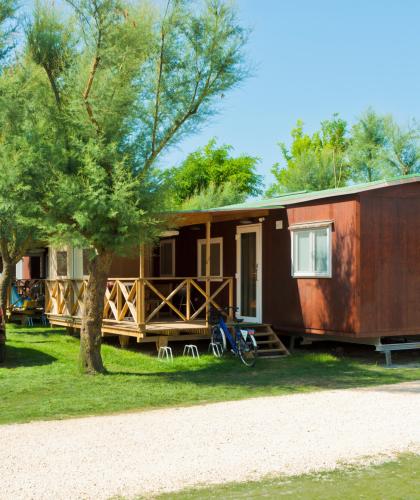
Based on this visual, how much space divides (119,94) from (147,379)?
13.5 ft

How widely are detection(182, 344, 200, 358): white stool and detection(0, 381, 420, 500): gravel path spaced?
13.0 ft

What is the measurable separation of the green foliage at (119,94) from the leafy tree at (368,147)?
79.8 feet

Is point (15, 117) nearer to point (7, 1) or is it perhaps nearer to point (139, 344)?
point (7, 1)

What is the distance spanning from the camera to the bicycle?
11422mm

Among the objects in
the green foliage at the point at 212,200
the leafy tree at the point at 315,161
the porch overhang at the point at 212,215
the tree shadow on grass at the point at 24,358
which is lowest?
the tree shadow on grass at the point at 24,358

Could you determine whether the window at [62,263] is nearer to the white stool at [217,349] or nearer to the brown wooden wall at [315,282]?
the brown wooden wall at [315,282]

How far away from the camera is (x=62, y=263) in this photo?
16891mm

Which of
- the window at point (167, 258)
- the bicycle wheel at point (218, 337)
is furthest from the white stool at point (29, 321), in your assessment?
the bicycle wheel at point (218, 337)

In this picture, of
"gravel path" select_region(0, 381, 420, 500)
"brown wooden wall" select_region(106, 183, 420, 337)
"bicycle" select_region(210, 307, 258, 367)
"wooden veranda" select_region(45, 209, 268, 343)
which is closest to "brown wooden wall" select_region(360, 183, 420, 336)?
"brown wooden wall" select_region(106, 183, 420, 337)

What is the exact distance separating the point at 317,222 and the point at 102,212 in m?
4.57

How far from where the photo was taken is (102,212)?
9.27 m

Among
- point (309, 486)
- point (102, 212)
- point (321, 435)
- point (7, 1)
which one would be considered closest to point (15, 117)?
point (102, 212)

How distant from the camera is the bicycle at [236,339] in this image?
1142cm

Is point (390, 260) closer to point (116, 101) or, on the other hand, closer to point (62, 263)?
point (116, 101)
